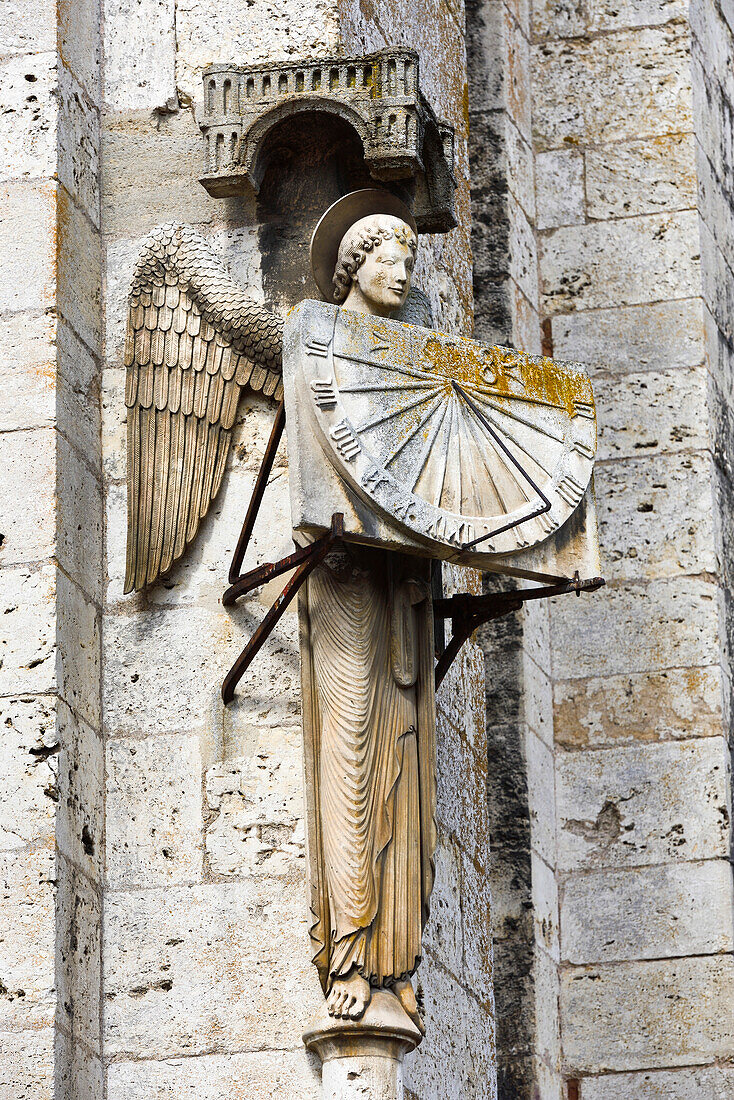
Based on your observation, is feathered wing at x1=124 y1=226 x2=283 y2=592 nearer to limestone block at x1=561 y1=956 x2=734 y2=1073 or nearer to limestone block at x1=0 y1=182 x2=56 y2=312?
limestone block at x1=0 y1=182 x2=56 y2=312

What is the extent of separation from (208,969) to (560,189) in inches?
151

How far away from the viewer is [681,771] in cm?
790

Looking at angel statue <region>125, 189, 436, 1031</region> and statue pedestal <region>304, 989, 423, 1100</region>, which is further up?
angel statue <region>125, 189, 436, 1031</region>

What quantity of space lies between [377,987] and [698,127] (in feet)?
13.6

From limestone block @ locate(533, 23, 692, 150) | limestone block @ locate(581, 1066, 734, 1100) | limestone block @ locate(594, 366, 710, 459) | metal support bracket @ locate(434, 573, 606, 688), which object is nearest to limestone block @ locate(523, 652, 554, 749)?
limestone block @ locate(594, 366, 710, 459)

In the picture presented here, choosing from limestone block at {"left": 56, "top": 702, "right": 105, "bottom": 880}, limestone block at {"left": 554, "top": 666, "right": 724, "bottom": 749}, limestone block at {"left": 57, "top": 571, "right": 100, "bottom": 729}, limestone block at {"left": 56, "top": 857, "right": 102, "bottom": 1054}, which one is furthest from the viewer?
limestone block at {"left": 554, "top": 666, "right": 724, "bottom": 749}

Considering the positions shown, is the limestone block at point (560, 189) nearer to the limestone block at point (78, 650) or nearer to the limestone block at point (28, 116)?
the limestone block at point (28, 116)

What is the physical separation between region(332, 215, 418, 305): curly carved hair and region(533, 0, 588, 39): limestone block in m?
3.28

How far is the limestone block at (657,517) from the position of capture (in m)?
8.12

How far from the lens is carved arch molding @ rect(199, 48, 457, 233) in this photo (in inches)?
233

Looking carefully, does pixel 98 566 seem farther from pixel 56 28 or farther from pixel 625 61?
pixel 625 61

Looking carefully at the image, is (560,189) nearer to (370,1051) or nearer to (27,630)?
(27,630)

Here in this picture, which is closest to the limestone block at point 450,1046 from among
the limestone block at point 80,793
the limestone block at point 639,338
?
the limestone block at point 80,793

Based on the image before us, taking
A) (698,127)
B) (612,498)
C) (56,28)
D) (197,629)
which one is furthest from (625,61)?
(197,629)
